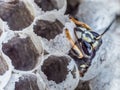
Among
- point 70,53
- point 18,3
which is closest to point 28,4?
point 18,3

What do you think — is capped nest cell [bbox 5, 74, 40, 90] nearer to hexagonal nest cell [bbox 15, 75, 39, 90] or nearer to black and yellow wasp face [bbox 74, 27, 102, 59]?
hexagonal nest cell [bbox 15, 75, 39, 90]

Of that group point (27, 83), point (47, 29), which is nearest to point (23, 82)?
point (27, 83)

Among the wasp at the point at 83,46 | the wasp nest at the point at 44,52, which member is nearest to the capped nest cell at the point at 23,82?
the wasp nest at the point at 44,52

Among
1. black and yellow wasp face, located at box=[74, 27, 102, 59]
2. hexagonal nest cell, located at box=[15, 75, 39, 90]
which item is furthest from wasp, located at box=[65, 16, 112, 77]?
hexagonal nest cell, located at box=[15, 75, 39, 90]

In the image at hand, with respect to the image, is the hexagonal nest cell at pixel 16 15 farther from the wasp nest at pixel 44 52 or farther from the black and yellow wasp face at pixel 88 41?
the black and yellow wasp face at pixel 88 41

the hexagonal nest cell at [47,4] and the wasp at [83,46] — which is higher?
the hexagonal nest cell at [47,4]

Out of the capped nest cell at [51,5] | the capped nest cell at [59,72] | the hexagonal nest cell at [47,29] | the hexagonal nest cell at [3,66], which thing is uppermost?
the capped nest cell at [51,5]
